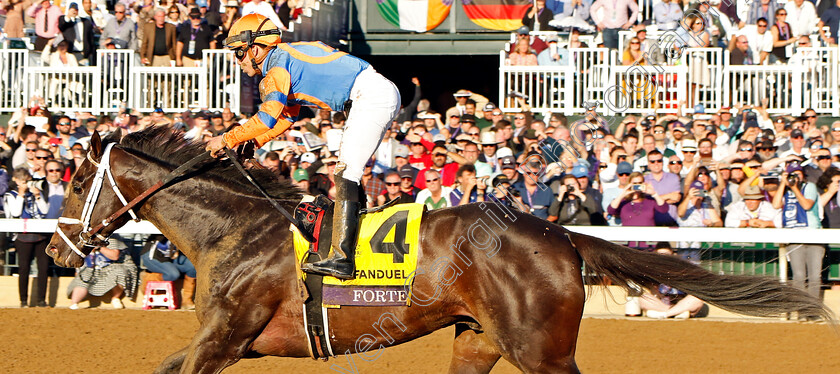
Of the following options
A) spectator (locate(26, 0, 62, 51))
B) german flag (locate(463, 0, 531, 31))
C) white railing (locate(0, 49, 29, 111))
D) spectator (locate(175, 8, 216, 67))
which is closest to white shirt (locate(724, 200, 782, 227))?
german flag (locate(463, 0, 531, 31))

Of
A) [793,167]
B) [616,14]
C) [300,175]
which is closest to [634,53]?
[616,14]

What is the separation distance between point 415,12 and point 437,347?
8.68 m

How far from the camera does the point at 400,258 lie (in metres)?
4.38

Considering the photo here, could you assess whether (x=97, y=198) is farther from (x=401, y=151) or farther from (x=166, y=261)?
(x=401, y=151)

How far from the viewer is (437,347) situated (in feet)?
23.7

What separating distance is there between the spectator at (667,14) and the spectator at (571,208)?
4.62 m

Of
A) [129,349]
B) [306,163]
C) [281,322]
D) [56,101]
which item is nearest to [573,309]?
[281,322]

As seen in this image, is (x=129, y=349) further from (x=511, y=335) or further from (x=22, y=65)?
(x=22, y=65)

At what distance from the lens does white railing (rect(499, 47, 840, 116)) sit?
11727mm

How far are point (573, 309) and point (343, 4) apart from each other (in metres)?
11.4

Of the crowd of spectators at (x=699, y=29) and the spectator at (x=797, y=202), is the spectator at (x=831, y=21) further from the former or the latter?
the spectator at (x=797, y=202)

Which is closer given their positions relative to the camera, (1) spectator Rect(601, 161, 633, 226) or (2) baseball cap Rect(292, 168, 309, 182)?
(1) spectator Rect(601, 161, 633, 226)

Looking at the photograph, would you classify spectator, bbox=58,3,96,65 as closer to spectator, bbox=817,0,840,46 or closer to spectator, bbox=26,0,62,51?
spectator, bbox=26,0,62,51

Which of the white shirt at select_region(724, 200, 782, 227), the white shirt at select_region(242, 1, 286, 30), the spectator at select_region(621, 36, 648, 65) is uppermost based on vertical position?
the white shirt at select_region(242, 1, 286, 30)
